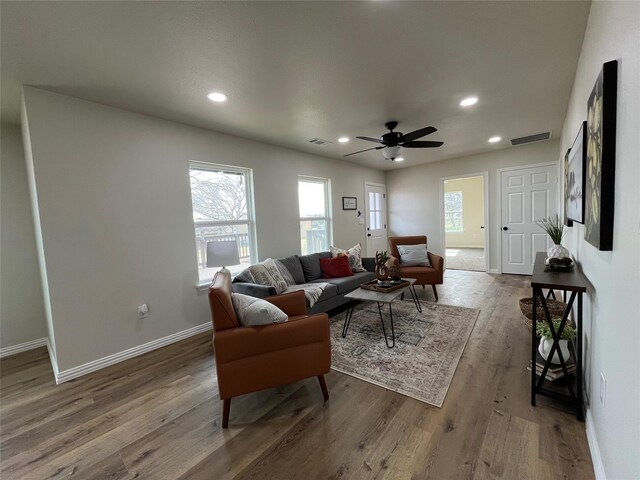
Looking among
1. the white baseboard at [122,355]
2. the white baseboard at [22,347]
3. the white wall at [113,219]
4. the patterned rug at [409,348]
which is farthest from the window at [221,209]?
the white baseboard at [22,347]

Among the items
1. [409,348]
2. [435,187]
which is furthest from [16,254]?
[435,187]

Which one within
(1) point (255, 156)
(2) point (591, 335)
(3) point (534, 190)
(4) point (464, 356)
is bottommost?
(4) point (464, 356)

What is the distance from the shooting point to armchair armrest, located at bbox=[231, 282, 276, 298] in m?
2.84

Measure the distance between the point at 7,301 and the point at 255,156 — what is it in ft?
10.9

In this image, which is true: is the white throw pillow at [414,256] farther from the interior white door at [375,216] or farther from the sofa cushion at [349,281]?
the interior white door at [375,216]

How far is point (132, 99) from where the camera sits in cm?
263

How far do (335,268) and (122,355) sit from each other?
2703 mm

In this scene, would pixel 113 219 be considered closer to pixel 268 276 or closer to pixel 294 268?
pixel 268 276

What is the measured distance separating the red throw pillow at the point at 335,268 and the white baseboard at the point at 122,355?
5.83ft

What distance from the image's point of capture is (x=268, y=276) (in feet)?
11.0

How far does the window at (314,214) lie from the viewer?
16.4 feet

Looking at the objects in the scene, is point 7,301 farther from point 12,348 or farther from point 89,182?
point 89,182

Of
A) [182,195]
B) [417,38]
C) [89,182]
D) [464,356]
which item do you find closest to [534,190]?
[464,356]

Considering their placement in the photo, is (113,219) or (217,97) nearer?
(217,97)
